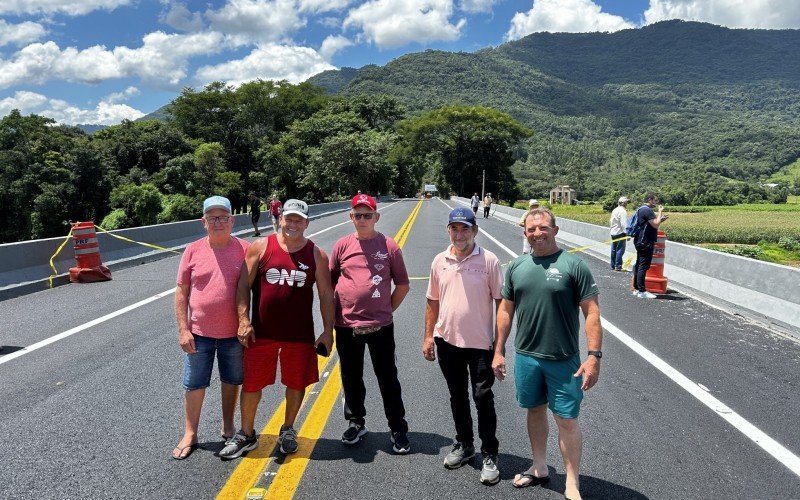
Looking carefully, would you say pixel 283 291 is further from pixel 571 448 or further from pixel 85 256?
pixel 85 256

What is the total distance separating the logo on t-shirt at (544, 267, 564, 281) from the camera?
127 inches

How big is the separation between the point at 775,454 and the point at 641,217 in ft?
22.0

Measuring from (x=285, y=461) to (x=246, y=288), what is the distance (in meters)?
1.20

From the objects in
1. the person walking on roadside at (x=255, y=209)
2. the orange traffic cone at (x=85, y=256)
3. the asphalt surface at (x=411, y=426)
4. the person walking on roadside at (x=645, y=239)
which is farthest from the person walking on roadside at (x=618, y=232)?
the person walking on roadside at (x=255, y=209)

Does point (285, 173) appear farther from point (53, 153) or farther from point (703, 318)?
point (703, 318)

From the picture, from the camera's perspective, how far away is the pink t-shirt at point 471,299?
141 inches

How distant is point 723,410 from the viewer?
461cm

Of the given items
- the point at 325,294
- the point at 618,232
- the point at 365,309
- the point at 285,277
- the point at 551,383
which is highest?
the point at 285,277

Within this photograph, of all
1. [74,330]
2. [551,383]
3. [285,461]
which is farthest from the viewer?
[74,330]

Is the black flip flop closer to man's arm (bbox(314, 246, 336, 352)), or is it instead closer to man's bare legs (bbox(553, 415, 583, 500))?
man's bare legs (bbox(553, 415, 583, 500))

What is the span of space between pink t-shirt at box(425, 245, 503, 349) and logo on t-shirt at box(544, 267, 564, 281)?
381 mm

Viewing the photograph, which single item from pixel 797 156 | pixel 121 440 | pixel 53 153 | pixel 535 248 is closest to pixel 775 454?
pixel 535 248

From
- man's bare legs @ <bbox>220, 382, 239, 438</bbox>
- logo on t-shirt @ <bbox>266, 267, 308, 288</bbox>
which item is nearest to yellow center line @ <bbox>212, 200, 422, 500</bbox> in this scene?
man's bare legs @ <bbox>220, 382, 239, 438</bbox>

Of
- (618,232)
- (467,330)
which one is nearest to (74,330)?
(467,330)
